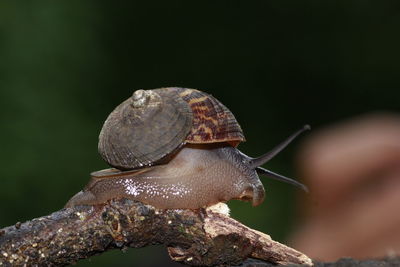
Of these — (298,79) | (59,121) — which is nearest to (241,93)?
(298,79)

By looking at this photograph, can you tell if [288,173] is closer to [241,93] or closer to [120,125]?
[241,93]

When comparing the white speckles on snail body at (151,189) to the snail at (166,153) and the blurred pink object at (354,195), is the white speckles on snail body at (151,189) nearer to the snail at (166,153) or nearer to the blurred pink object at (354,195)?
the snail at (166,153)

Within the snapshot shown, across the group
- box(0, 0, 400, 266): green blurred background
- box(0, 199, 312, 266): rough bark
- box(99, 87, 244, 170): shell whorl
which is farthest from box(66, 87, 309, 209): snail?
box(0, 0, 400, 266): green blurred background

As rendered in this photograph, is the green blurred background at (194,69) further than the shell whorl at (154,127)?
Yes

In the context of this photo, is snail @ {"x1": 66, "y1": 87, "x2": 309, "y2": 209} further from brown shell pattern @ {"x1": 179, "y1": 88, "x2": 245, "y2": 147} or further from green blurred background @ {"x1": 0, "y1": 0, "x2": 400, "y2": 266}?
green blurred background @ {"x1": 0, "y1": 0, "x2": 400, "y2": 266}

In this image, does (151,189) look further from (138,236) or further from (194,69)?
(194,69)

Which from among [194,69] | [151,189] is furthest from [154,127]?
[194,69]

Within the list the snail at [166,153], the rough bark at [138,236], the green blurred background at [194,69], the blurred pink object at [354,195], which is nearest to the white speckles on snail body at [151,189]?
the snail at [166,153]
